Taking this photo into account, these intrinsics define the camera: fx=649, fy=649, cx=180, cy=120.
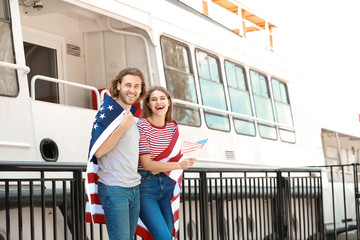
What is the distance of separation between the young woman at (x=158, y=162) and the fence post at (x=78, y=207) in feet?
2.03

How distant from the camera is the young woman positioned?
4668 mm

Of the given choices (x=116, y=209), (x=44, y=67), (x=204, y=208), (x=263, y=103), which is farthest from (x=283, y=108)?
(x=116, y=209)

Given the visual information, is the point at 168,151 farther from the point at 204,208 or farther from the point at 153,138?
the point at 204,208

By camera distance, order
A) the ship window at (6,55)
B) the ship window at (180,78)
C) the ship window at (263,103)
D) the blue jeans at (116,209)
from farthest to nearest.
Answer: the ship window at (263,103) < the ship window at (180,78) < the ship window at (6,55) < the blue jeans at (116,209)

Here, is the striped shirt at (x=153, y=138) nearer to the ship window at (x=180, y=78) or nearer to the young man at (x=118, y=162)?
the young man at (x=118, y=162)

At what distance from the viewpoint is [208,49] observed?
10508 millimetres

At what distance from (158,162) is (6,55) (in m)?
2.48

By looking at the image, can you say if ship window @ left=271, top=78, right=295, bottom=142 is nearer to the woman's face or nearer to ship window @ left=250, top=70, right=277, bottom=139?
ship window @ left=250, top=70, right=277, bottom=139

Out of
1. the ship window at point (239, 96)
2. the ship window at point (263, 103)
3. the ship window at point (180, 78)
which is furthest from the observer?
the ship window at point (263, 103)

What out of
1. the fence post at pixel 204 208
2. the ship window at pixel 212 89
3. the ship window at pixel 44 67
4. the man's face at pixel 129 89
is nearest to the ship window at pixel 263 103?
the ship window at pixel 212 89

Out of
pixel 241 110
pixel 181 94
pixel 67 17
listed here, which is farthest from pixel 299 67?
pixel 67 17

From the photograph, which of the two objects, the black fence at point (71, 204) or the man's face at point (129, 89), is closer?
the man's face at point (129, 89)

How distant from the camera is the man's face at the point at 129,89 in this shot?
450 cm

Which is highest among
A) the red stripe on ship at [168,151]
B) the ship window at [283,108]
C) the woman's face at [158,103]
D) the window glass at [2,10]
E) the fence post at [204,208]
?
the window glass at [2,10]
